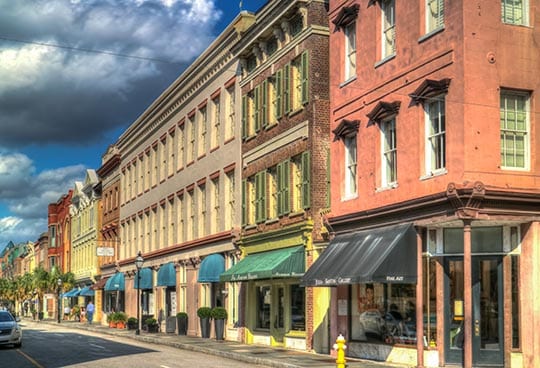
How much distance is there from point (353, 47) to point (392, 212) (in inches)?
242

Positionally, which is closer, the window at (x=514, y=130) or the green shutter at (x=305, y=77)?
the window at (x=514, y=130)

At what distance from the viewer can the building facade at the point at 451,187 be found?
1952 cm

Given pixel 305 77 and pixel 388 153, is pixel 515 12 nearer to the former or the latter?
pixel 388 153

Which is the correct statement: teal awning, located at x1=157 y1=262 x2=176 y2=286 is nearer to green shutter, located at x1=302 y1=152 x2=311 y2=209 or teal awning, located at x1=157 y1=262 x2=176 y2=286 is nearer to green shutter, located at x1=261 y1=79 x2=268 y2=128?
green shutter, located at x1=261 y1=79 x2=268 y2=128

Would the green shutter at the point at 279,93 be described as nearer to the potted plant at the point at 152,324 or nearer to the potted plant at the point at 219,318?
the potted plant at the point at 219,318

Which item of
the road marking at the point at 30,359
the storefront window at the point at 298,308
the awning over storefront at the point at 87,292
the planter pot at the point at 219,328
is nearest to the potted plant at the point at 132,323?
the planter pot at the point at 219,328

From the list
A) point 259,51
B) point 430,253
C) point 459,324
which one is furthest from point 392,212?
point 259,51

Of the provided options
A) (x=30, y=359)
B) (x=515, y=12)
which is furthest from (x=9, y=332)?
(x=515, y=12)

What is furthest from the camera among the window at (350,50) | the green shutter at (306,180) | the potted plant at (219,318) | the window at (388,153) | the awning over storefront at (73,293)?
the awning over storefront at (73,293)

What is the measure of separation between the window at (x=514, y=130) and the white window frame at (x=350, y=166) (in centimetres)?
625

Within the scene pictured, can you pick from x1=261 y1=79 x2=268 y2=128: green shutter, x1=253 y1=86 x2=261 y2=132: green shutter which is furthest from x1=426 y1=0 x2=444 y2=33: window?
x1=253 y1=86 x2=261 y2=132: green shutter

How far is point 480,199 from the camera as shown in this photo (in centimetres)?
1916

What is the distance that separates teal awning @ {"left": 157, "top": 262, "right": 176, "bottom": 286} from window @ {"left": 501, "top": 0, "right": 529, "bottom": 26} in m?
28.3

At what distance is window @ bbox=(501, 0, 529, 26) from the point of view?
2028 centimetres
